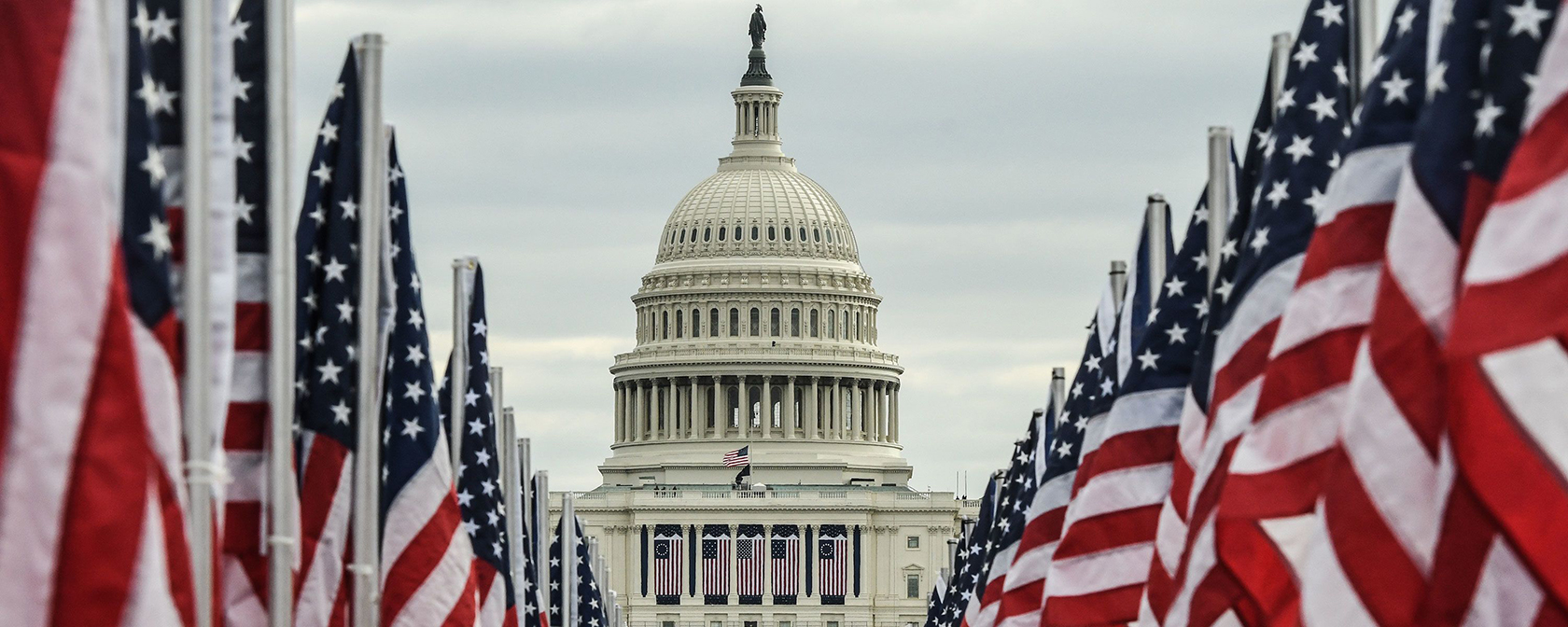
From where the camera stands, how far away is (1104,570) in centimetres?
2258

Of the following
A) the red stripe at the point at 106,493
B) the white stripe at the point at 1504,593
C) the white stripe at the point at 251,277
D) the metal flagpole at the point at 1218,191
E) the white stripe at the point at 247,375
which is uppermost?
the metal flagpole at the point at 1218,191

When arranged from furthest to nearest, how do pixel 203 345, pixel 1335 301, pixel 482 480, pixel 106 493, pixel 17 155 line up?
pixel 482 480 → pixel 1335 301 → pixel 203 345 → pixel 106 493 → pixel 17 155

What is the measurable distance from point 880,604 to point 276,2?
136 meters

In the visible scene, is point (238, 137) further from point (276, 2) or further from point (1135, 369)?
point (1135, 369)

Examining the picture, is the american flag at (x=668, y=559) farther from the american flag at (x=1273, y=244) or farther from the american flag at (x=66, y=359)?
the american flag at (x=66, y=359)

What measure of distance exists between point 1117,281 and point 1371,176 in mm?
17840

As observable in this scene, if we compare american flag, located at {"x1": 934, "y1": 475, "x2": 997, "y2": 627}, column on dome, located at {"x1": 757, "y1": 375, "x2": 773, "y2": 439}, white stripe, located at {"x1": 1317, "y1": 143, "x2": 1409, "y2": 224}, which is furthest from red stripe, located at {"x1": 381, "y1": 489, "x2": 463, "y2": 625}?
column on dome, located at {"x1": 757, "y1": 375, "x2": 773, "y2": 439}

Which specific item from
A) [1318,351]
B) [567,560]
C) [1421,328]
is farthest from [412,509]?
[567,560]

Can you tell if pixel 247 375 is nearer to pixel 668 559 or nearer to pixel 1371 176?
pixel 1371 176

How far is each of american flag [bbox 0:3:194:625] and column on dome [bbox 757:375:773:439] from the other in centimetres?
15974

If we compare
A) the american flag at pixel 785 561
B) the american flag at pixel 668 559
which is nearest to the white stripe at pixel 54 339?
the american flag at pixel 668 559

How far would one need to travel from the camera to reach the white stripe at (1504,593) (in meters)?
10.1

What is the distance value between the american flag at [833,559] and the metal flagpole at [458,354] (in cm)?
12136

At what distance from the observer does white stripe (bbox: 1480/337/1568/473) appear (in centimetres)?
984
